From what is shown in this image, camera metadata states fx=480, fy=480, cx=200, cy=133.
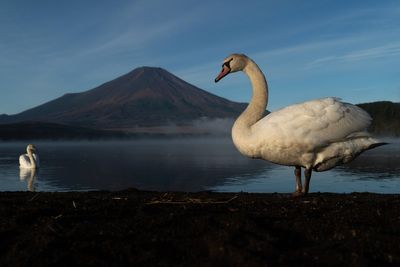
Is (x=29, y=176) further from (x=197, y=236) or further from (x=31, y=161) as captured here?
(x=197, y=236)

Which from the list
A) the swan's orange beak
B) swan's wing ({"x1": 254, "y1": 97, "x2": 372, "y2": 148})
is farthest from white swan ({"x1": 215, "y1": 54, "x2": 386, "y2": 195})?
the swan's orange beak

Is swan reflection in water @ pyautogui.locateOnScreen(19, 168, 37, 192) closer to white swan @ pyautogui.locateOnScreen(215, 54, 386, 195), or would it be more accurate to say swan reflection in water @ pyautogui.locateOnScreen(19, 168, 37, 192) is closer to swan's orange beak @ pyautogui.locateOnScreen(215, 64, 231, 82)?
swan's orange beak @ pyautogui.locateOnScreen(215, 64, 231, 82)

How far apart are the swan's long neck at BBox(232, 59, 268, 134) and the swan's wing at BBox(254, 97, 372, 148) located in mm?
340

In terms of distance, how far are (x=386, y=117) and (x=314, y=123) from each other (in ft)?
401

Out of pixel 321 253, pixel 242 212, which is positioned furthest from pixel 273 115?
pixel 321 253

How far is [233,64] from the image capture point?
1089cm

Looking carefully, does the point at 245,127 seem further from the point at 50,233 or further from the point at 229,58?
the point at 50,233

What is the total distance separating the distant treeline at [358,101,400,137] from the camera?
11744cm

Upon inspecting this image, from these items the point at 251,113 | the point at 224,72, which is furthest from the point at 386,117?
the point at 251,113

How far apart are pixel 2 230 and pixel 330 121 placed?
628cm

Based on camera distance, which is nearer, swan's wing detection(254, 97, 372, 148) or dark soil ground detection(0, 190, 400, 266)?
dark soil ground detection(0, 190, 400, 266)

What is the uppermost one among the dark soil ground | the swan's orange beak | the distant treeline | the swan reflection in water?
→ the distant treeline

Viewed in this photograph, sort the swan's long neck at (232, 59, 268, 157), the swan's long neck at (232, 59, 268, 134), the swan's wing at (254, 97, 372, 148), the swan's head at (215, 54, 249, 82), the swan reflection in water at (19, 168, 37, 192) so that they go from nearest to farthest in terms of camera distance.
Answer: the swan's wing at (254, 97, 372, 148)
the swan's long neck at (232, 59, 268, 157)
the swan's long neck at (232, 59, 268, 134)
the swan's head at (215, 54, 249, 82)
the swan reflection in water at (19, 168, 37, 192)

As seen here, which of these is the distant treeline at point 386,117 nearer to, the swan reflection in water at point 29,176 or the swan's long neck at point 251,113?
the swan reflection in water at point 29,176
